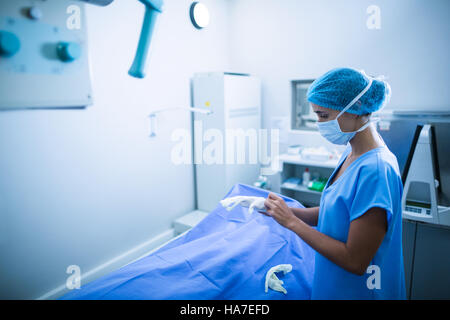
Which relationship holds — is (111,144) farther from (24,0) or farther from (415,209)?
(415,209)

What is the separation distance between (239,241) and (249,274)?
19cm

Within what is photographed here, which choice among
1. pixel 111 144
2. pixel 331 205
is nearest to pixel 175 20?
pixel 111 144

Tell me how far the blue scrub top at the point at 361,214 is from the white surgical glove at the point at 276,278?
0.46ft

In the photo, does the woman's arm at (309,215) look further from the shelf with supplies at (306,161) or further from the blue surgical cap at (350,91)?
the shelf with supplies at (306,161)

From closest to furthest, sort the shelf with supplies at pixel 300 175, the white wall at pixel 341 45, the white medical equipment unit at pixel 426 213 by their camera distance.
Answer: the white medical equipment unit at pixel 426 213 < the white wall at pixel 341 45 < the shelf with supplies at pixel 300 175

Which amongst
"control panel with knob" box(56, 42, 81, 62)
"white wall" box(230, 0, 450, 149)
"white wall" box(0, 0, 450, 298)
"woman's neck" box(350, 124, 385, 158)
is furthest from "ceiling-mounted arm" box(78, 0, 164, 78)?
"white wall" box(230, 0, 450, 149)

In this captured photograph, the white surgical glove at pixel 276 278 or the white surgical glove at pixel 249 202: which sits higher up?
the white surgical glove at pixel 249 202

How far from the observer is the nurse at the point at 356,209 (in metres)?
0.71

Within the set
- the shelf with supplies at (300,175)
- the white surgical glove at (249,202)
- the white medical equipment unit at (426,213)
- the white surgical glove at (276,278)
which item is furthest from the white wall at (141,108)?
the white surgical glove at (276,278)

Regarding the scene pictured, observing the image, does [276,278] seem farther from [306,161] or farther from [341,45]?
[341,45]

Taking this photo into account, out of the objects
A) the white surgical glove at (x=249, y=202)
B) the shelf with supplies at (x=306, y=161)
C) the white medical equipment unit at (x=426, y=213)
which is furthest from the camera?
the shelf with supplies at (x=306, y=161)

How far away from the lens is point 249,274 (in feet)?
3.41

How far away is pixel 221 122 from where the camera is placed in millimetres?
2299

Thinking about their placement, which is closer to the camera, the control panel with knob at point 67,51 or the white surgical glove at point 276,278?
the control panel with knob at point 67,51
